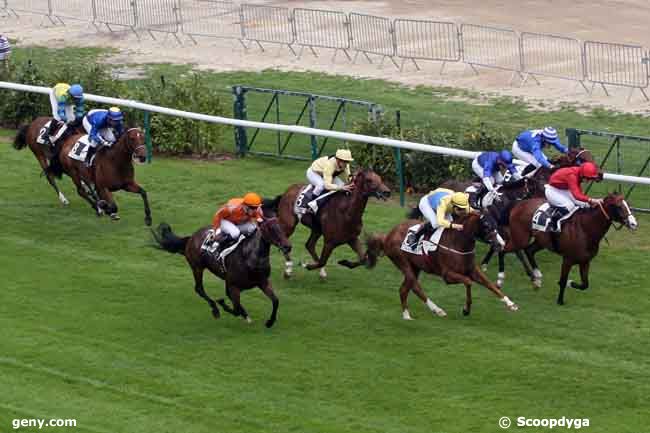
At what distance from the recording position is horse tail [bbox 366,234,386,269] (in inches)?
625

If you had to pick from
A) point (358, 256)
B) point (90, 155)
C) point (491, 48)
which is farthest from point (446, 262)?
point (491, 48)

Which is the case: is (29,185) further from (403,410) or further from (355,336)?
(403,410)

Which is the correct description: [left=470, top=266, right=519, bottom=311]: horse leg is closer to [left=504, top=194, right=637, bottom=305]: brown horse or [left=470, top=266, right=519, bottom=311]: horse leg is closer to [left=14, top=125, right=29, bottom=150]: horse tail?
[left=504, top=194, right=637, bottom=305]: brown horse

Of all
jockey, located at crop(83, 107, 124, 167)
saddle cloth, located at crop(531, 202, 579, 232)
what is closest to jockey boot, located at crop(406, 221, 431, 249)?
saddle cloth, located at crop(531, 202, 579, 232)

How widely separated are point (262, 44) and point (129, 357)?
Result: 1623 centimetres

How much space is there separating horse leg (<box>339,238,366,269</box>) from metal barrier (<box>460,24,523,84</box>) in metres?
10.3

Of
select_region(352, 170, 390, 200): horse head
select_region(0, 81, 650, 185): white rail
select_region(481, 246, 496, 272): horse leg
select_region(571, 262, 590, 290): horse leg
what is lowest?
select_region(481, 246, 496, 272): horse leg

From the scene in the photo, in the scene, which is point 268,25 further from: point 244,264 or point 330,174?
point 244,264

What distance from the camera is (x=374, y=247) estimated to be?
52.2ft

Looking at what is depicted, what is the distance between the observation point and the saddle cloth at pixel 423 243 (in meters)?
15.2

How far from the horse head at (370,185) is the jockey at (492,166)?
1317mm

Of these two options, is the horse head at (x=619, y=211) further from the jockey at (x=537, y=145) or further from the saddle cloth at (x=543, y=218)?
the jockey at (x=537, y=145)

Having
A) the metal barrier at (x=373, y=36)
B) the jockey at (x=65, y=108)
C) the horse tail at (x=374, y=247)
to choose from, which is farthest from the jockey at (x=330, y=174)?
the metal barrier at (x=373, y=36)

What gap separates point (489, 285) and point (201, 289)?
10.7ft
